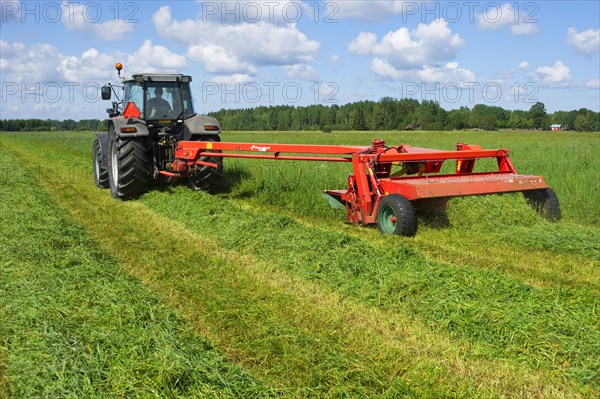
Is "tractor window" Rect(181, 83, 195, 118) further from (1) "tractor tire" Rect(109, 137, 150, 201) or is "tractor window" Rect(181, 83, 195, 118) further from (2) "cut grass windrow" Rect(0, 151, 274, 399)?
(2) "cut grass windrow" Rect(0, 151, 274, 399)

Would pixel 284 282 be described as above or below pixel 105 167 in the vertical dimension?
below

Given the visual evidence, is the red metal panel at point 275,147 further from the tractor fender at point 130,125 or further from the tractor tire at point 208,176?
the tractor fender at point 130,125

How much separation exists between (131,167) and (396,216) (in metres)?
5.06

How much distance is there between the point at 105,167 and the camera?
10859 mm

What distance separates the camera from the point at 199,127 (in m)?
9.73

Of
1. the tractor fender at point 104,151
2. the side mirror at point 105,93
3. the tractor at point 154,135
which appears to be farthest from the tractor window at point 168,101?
the tractor fender at point 104,151

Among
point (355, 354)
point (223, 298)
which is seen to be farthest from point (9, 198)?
point (355, 354)

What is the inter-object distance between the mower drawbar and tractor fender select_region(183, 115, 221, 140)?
202 cm

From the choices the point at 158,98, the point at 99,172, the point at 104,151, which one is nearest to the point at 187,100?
the point at 158,98

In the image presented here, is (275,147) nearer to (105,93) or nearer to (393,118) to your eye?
(105,93)

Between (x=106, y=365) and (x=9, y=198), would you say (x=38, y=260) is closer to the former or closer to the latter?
(x=106, y=365)

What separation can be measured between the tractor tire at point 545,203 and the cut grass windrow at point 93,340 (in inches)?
204

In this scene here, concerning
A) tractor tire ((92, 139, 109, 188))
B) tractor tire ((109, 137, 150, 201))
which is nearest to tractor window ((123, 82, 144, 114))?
tractor tire ((109, 137, 150, 201))

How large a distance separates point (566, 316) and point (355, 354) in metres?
1.51
